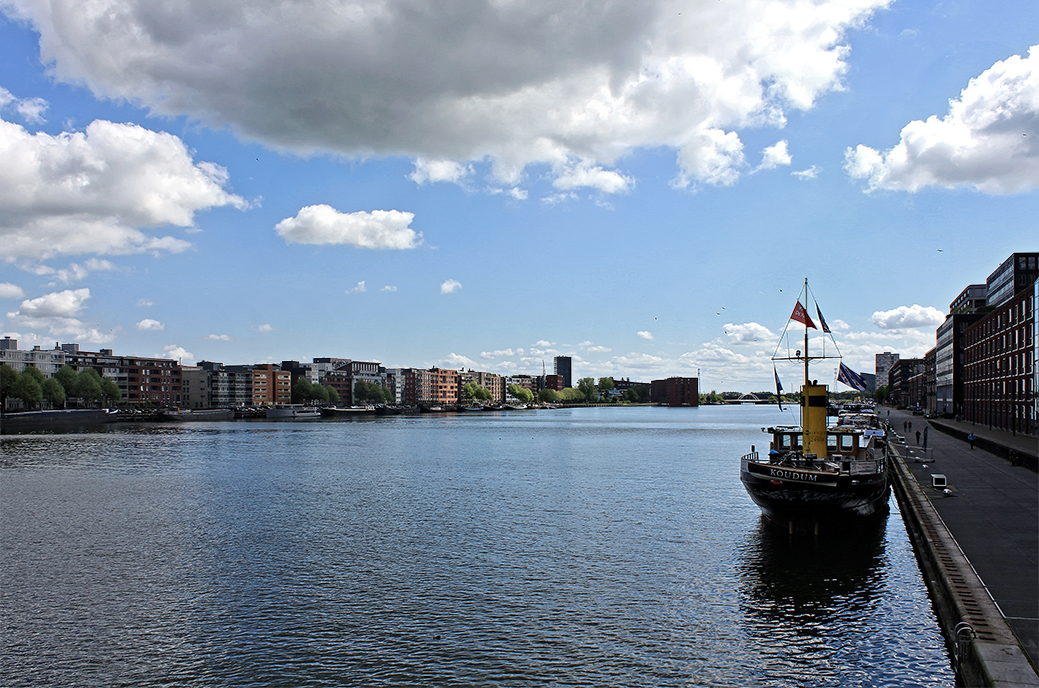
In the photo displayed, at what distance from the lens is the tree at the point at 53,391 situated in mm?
175375

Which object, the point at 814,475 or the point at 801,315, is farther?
the point at 801,315

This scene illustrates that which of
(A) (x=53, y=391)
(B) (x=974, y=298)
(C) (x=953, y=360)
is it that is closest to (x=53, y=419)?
(A) (x=53, y=391)

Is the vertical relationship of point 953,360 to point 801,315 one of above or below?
below

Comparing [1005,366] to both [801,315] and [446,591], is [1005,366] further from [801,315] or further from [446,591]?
[446,591]

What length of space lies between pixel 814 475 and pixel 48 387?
19492 centimetres

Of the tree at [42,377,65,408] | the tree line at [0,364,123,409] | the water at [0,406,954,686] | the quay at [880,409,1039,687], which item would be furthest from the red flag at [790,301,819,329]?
the tree at [42,377,65,408]

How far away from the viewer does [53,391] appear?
575 feet

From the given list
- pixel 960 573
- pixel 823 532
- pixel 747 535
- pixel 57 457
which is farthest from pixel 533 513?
pixel 57 457

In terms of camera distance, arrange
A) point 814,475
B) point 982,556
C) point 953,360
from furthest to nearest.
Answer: point 953,360 < point 814,475 < point 982,556

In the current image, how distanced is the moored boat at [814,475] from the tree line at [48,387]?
178192mm

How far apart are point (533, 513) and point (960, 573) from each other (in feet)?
81.1

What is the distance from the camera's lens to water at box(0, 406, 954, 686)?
19.9m

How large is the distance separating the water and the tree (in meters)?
145

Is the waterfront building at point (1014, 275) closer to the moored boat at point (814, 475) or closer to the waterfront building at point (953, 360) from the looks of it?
the waterfront building at point (953, 360)
